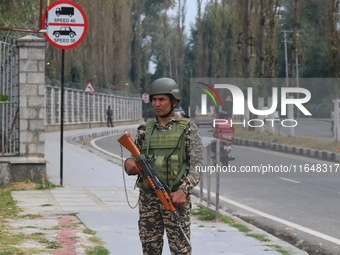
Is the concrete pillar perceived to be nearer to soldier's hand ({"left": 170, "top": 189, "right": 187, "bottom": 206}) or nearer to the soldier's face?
the soldier's face

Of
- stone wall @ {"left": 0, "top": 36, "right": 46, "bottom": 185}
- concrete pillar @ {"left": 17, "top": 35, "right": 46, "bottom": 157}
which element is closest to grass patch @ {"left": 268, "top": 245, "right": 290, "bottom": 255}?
stone wall @ {"left": 0, "top": 36, "right": 46, "bottom": 185}

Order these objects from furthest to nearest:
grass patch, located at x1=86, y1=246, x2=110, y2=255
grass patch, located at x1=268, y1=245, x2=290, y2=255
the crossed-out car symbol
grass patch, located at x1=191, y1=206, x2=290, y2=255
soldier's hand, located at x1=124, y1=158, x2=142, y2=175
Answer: the crossed-out car symbol, grass patch, located at x1=191, y1=206, x2=290, y2=255, grass patch, located at x1=268, y1=245, x2=290, y2=255, grass patch, located at x1=86, y1=246, x2=110, y2=255, soldier's hand, located at x1=124, y1=158, x2=142, y2=175

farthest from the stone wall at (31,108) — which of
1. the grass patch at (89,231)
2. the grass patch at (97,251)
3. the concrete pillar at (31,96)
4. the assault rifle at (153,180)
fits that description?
the assault rifle at (153,180)

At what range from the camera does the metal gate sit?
1648cm

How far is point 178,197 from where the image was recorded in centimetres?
659

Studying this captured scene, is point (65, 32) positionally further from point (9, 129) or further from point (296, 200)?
point (296, 200)

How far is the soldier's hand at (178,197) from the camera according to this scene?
259 inches

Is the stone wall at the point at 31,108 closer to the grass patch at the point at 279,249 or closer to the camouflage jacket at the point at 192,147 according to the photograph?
the grass patch at the point at 279,249

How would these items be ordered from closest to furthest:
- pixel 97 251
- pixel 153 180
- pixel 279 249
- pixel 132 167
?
pixel 153 180, pixel 132 167, pixel 97 251, pixel 279 249

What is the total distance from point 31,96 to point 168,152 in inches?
392

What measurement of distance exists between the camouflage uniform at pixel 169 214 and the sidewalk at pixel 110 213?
8.10 feet

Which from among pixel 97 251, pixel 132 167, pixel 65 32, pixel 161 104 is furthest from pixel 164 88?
pixel 65 32

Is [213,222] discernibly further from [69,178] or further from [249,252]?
[69,178]

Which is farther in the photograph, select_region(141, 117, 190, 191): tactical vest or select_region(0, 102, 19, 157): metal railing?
select_region(0, 102, 19, 157): metal railing
